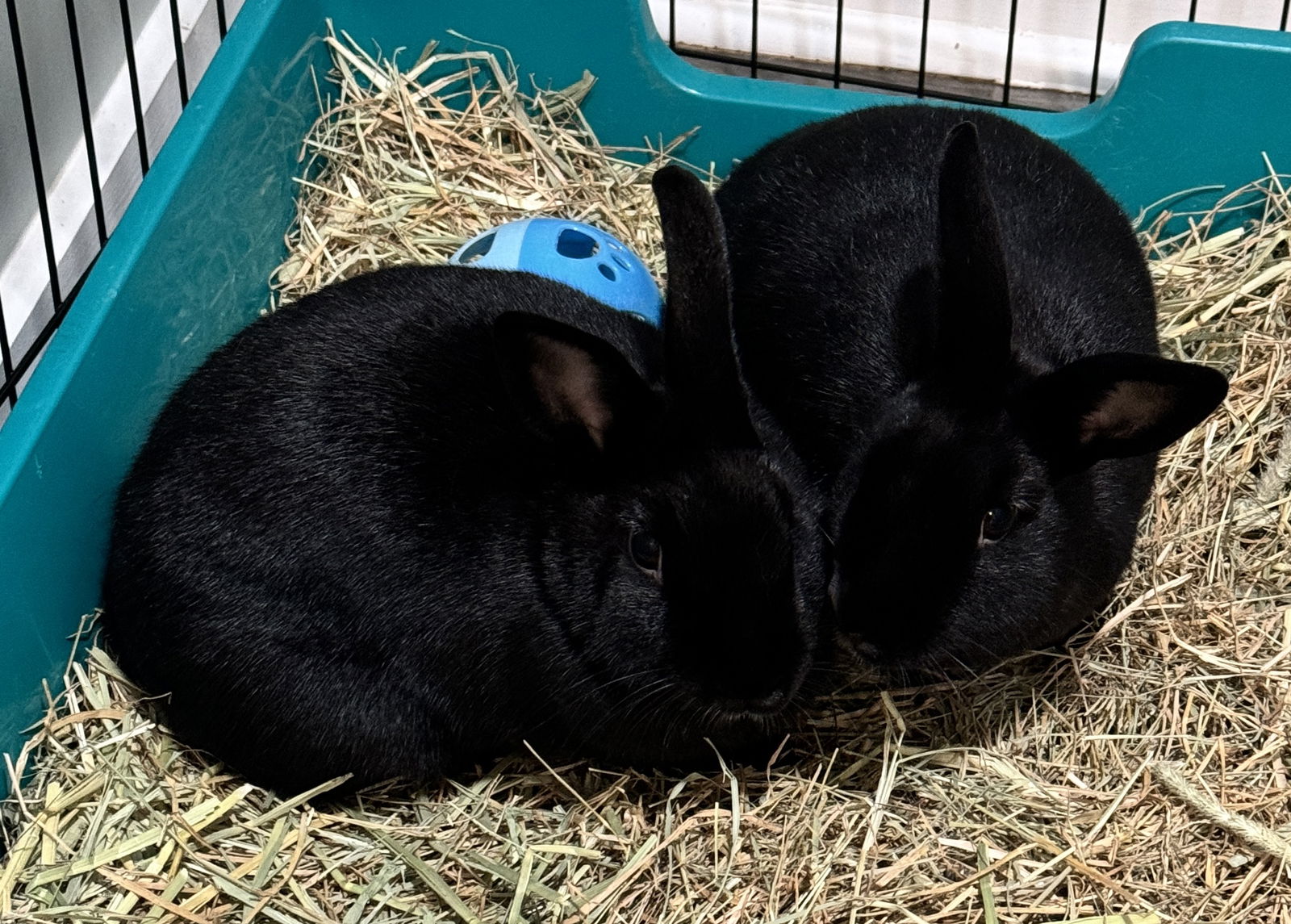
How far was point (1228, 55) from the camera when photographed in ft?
13.3

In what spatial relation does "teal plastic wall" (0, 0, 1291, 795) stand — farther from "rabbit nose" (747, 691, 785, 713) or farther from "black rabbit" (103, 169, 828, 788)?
"rabbit nose" (747, 691, 785, 713)

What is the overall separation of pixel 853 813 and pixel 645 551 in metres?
0.81

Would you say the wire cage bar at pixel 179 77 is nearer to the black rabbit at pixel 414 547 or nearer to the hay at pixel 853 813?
the black rabbit at pixel 414 547

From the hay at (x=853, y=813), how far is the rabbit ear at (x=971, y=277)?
797 mm

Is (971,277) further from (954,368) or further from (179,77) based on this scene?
(179,77)

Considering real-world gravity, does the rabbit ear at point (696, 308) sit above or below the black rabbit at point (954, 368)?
above

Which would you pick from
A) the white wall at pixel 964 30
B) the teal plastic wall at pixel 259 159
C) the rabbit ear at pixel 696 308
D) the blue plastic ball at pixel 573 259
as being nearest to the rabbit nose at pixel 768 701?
the rabbit ear at pixel 696 308

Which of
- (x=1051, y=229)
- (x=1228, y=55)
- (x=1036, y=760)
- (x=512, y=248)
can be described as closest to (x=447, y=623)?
(x=512, y=248)

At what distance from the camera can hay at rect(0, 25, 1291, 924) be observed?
9.78ft

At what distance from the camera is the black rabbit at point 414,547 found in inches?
107

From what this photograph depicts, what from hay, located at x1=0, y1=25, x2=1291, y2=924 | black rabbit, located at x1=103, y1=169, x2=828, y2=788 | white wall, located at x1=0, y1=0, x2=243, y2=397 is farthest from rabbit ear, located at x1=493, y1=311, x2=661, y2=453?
white wall, located at x1=0, y1=0, x2=243, y2=397

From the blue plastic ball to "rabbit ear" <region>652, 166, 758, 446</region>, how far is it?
3.02ft

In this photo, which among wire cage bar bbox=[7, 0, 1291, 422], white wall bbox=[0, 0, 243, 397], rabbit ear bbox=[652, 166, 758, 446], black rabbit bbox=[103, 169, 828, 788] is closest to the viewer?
rabbit ear bbox=[652, 166, 758, 446]

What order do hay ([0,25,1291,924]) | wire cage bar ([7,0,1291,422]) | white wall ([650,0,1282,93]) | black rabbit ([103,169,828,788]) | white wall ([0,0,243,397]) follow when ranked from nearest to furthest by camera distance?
black rabbit ([103,169,828,788]) → hay ([0,25,1291,924]) → wire cage bar ([7,0,1291,422]) → white wall ([0,0,243,397]) → white wall ([650,0,1282,93])
